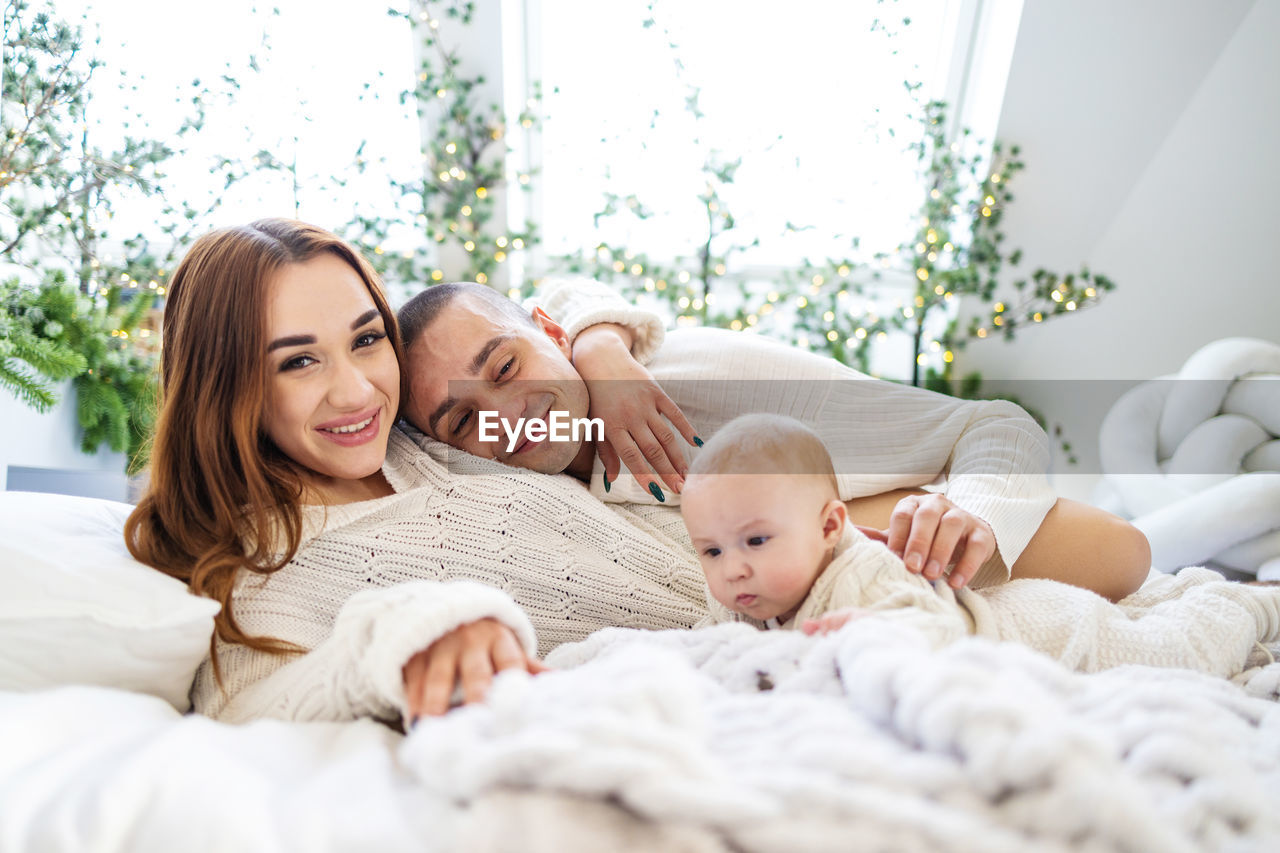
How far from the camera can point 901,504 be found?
103cm

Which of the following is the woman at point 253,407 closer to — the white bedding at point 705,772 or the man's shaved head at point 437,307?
the man's shaved head at point 437,307

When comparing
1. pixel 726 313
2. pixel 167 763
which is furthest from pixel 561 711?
pixel 726 313

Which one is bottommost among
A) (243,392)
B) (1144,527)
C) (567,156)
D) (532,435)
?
(1144,527)

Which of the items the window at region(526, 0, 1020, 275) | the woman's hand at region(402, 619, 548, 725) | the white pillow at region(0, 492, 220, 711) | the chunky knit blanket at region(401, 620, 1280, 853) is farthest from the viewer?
the window at region(526, 0, 1020, 275)

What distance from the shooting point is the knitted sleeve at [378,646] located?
77 centimetres

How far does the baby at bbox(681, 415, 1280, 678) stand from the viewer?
90 cm

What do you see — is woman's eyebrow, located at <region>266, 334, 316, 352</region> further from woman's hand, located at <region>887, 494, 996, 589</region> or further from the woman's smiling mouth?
woman's hand, located at <region>887, 494, 996, 589</region>

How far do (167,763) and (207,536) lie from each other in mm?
512

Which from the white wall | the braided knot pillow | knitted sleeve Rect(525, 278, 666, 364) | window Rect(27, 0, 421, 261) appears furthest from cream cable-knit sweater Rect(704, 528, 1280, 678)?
window Rect(27, 0, 421, 261)

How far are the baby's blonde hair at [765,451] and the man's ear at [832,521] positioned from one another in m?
0.02

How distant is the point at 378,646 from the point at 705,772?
1.21 feet

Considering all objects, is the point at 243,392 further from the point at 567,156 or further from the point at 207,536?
the point at 567,156

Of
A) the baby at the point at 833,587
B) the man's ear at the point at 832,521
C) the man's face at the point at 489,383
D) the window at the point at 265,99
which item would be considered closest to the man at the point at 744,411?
the man's face at the point at 489,383

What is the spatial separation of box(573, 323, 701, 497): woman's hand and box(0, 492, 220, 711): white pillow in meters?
0.58
